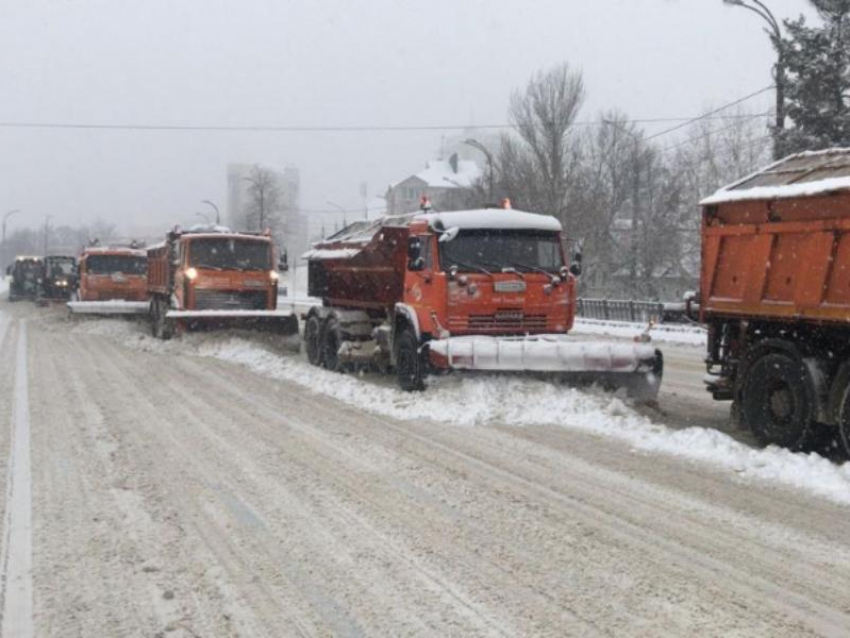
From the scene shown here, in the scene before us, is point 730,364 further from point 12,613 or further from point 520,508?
point 12,613

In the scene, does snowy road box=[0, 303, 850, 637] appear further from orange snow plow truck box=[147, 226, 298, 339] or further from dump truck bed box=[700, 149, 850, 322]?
orange snow plow truck box=[147, 226, 298, 339]

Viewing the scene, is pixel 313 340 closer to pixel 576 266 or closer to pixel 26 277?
pixel 576 266

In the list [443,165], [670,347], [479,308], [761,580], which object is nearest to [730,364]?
[479,308]

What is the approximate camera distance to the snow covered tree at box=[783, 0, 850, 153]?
25250 millimetres

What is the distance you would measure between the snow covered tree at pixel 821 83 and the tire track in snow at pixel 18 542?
22903 millimetres

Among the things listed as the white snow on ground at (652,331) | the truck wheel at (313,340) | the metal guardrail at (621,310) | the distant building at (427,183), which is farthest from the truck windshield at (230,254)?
the distant building at (427,183)

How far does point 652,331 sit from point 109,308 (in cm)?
1611

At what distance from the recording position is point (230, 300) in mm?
18672

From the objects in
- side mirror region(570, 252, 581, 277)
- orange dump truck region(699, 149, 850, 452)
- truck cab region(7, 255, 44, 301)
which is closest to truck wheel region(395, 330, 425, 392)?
side mirror region(570, 252, 581, 277)

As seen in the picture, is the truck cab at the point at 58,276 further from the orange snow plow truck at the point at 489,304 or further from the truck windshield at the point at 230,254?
the orange snow plow truck at the point at 489,304

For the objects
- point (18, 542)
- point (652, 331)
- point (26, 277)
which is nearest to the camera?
point (18, 542)

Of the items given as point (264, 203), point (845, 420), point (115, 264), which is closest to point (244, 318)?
point (115, 264)

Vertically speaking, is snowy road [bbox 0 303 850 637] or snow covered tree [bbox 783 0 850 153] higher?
snow covered tree [bbox 783 0 850 153]

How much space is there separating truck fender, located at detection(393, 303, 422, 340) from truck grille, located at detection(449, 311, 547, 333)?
462 millimetres
